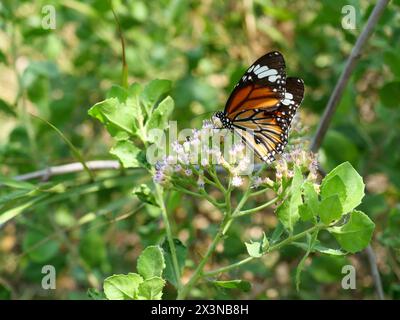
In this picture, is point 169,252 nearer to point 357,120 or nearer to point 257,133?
point 257,133

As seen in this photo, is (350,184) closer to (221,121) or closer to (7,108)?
(221,121)

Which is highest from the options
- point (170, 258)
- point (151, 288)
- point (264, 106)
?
point (264, 106)

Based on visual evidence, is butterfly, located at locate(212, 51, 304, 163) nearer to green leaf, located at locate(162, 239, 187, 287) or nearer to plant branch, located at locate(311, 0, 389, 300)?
plant branch, located at locate(311, 0, 389, 300)

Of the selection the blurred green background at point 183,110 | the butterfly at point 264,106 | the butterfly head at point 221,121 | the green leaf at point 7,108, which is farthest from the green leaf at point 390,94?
the green leaf at point 7,108

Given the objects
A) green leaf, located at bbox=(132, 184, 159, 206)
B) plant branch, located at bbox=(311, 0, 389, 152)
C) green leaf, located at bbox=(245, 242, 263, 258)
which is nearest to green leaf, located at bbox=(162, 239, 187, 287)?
green leaf, located at bbox=(132, 184, 159, 206)

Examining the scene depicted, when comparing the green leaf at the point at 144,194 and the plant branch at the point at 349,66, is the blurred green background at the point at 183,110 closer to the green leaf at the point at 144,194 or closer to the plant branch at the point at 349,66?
the plant branch at the point at 349,66

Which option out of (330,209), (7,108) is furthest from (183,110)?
(330,209)
